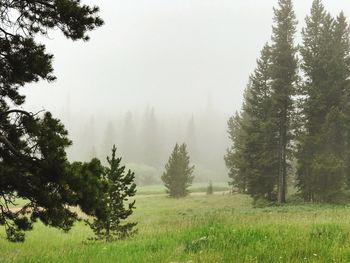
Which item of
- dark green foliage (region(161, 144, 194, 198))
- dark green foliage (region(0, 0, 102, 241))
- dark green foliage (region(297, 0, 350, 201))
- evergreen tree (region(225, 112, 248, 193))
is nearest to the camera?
dark green foliage (region(0, 0, 102, 241))

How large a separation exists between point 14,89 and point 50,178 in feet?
8.75

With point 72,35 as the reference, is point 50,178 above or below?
below

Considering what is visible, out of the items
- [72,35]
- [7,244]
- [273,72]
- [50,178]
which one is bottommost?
[7,244]

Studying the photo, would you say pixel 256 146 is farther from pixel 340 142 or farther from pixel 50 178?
pixel 50 178

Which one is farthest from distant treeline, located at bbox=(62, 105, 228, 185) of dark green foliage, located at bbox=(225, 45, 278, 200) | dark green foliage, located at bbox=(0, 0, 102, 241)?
dark green foliage, located at bbox=(0, 0, 102, 241)

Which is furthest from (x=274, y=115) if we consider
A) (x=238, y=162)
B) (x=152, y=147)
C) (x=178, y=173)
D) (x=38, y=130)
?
(x=152, y=147)

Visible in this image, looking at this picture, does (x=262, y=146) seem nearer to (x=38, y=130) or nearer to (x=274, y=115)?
→ (x=274, y=115)

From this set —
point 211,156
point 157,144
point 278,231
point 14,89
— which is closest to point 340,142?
point 278,231

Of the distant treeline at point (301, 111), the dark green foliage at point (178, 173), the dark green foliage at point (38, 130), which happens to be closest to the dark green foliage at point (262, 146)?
the distant treeline at point (301, 111)

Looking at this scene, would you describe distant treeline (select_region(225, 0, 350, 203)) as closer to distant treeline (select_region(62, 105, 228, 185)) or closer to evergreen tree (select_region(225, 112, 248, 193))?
evergreen tree (select_region(225, 112, 248, 193))

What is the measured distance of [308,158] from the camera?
35.1 metres

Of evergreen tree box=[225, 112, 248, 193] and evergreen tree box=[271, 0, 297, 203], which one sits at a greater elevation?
evergreen tree box=[271, 0, 297, 203]

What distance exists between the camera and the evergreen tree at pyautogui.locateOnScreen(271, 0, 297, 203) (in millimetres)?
36500

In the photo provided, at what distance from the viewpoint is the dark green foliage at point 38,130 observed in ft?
23.3
